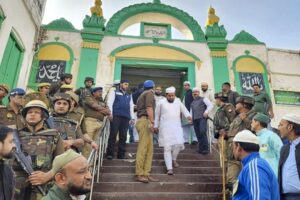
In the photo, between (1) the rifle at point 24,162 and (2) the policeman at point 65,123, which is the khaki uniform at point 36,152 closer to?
(1) the rifle at point 24,162

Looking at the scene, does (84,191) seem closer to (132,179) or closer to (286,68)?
(132,179)

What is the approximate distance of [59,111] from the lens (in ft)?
11.0

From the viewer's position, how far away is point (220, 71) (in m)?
8.70

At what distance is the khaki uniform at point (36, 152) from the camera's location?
232 cm

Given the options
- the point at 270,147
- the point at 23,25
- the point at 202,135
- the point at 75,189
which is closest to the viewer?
the point at 75,189

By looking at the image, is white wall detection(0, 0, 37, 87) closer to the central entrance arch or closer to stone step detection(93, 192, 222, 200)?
the central entrance arch

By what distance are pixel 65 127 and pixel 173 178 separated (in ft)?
6.84

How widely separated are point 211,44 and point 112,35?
338 cm

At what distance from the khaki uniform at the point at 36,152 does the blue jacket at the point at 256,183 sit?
5.54ft

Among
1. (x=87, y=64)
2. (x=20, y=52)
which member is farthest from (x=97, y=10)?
(x=20, y=52)

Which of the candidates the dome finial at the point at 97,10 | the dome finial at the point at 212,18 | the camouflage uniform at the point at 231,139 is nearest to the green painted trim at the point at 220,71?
the dome finial at the point at 212,18

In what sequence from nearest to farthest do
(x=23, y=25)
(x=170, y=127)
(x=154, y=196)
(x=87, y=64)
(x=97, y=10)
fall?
(x=154, y=196)
(x=170, y=127)
(x=23, y=25)
(x=87, y=64)
(x=97, y=10)

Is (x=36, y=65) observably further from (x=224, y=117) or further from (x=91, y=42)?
(x=224, y=117)

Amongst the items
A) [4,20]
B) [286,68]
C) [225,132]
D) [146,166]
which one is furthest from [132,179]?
[286,68]
